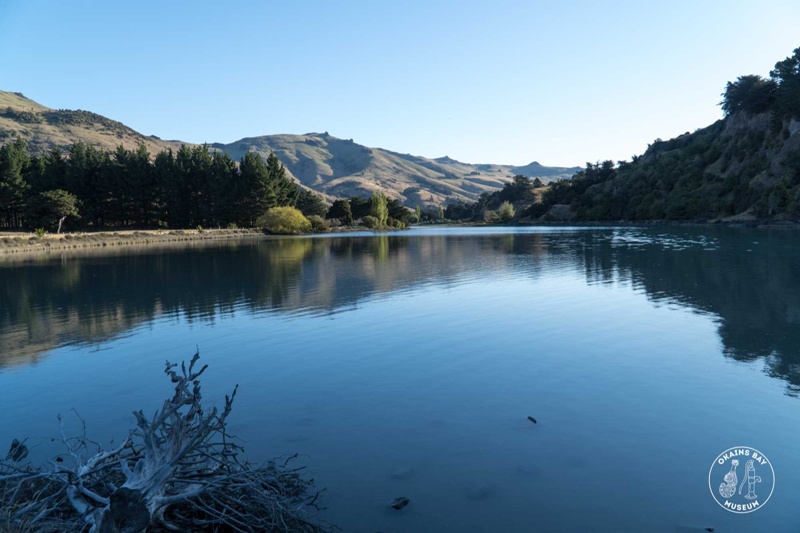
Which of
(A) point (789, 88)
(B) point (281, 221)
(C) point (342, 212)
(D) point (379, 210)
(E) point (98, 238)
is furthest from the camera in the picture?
(C) point (342, 212)

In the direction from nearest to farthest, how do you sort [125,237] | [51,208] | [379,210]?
[51,208]
[125,237]
[379,210]

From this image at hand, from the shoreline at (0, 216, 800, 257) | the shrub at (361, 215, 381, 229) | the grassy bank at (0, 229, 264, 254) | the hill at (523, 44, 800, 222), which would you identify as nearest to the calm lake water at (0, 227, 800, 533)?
the grassy bank at (0, 229, 264, 254)

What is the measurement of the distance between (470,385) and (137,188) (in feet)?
376

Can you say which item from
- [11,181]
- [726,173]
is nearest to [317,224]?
[11,181]

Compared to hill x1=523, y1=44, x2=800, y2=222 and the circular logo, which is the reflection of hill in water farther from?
hill x1=523, y1=44, x2=800, y2=222

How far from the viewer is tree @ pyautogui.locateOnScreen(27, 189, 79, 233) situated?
295ft

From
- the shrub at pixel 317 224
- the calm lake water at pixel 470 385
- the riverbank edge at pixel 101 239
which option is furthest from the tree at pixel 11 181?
the calm lake water at pixel 470 385

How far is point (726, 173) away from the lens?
409 feet

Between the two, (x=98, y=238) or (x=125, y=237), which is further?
(x=125, y=237)

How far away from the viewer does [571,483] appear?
8.54 metres

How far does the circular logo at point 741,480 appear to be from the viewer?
7992 millimetres

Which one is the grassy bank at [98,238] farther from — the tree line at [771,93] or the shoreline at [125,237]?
the tree line at [771,93]

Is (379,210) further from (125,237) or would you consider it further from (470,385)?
(470,385)

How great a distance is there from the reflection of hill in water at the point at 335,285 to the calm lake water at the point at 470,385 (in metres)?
0.25
